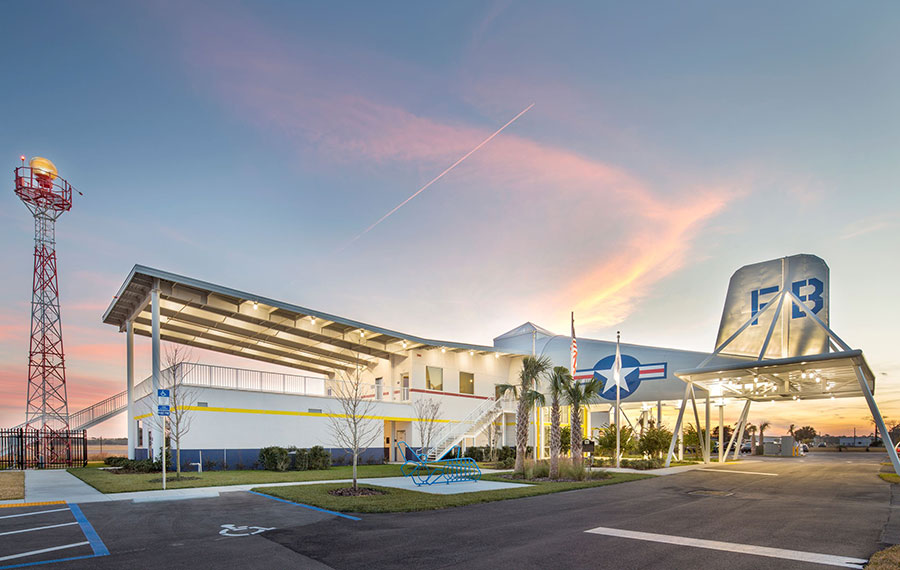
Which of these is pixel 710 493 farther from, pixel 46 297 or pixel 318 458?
pixel 46 297

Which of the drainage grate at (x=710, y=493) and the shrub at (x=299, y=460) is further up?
the drainage grate at (x=710, y=493)

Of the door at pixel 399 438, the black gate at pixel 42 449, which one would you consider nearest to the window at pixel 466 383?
the door at pixel 399 438

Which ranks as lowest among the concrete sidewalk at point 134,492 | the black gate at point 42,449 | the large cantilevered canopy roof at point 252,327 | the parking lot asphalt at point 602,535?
the black gate at point 42,449

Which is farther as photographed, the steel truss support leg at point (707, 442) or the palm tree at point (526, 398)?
the steel truss support leg at point (707, 442)

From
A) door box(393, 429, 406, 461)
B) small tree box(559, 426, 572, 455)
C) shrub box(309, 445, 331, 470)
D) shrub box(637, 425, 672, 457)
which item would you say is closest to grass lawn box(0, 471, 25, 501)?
shrub box(309, 445, 331, 470)

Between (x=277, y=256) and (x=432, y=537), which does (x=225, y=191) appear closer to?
(x=277, y=256)

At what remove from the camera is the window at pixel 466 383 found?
37888 mm

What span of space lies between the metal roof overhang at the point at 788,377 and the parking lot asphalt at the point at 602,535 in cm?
906

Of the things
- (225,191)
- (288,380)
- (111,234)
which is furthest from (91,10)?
(288,380)

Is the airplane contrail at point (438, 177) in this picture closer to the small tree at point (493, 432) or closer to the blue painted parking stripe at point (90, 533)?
the small tree at point (493, 432)

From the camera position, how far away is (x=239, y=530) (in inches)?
401

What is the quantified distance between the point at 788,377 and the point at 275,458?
28.4 m

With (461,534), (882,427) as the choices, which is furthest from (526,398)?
(461,534)

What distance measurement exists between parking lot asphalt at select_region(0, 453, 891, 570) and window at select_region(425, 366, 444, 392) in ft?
67.2
